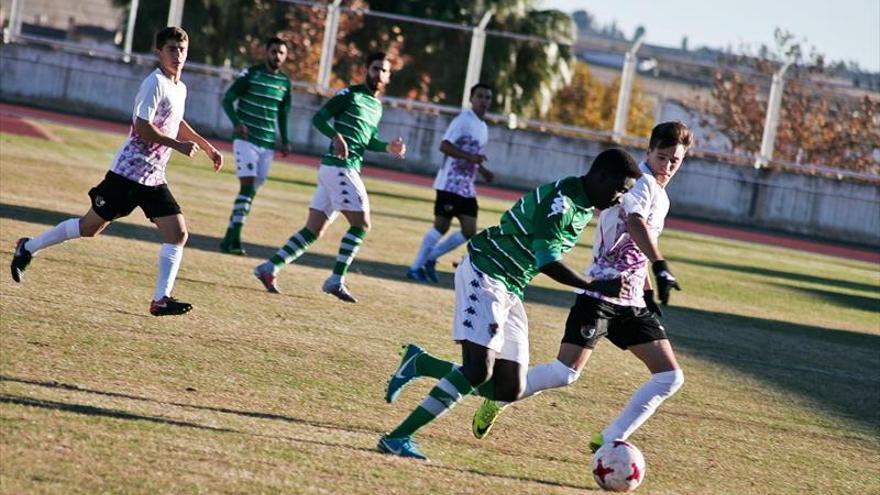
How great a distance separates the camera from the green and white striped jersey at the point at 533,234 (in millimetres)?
7402

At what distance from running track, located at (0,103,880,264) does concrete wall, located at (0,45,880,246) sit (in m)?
0.67

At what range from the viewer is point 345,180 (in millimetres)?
13336

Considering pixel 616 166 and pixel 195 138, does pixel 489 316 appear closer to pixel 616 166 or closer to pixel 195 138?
pixel 616 166

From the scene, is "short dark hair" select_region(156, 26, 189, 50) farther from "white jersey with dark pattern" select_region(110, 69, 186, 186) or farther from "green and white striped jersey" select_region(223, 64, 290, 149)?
"green and white striped jersey" select_region(223, 64, 290, 149)

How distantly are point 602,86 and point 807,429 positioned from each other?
165 feet

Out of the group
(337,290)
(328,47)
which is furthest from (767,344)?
(328,47)

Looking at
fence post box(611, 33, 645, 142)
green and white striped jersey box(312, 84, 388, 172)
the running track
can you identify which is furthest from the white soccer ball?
fence post box(611, 33, 645, 142)

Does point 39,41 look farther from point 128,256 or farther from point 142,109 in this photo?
point 142,109

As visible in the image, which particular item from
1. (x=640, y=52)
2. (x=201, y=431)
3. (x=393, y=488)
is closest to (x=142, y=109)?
(x=201, y=431)

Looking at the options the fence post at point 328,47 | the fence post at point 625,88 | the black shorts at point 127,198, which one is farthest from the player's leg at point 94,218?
the fence post at point 328,47

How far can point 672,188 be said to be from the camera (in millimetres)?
35375

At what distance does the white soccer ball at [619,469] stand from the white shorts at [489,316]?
605mm

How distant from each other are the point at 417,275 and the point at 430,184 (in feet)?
58.1

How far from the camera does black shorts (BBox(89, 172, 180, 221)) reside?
34.5ft
